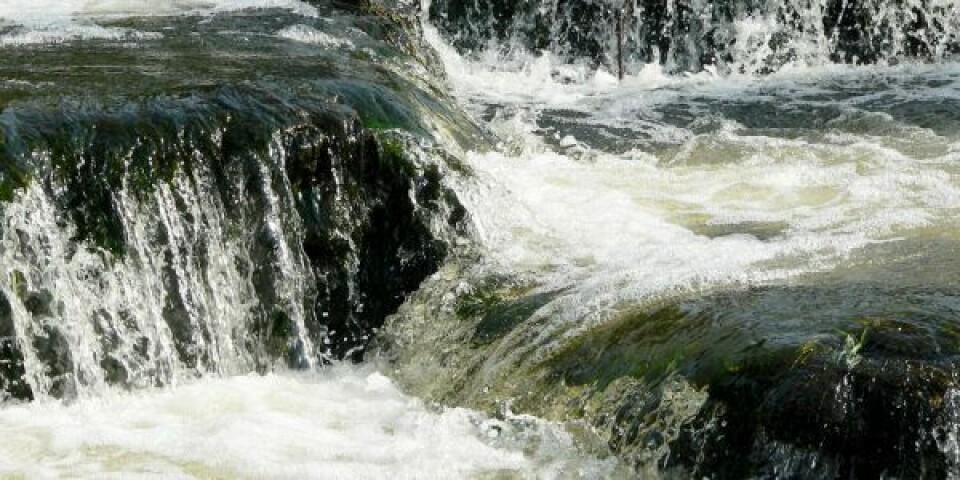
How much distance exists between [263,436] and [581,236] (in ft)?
7.88

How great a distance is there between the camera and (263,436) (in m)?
5.00

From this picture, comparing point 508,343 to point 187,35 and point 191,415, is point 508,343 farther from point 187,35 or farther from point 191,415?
point 187,35

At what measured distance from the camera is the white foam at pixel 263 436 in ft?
15.1

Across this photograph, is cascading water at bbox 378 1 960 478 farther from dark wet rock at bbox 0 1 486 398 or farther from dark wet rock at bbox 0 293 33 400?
dark wet rock at bbox 0 293 33 400

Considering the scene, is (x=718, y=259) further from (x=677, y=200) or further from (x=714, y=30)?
(x=714, y=30)

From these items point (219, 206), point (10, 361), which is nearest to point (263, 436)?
point (10, 361)

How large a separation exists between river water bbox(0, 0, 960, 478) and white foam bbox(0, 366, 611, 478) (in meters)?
0.01

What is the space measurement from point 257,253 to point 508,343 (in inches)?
57.9

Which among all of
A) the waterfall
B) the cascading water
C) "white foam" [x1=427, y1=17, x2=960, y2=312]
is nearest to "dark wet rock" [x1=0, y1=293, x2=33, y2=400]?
the cascading water

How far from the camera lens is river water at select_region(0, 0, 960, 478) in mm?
4773

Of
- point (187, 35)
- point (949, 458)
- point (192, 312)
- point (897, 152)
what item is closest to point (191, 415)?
point (192, 312)

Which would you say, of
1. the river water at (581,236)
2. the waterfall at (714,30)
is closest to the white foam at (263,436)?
the river water at (581,236)

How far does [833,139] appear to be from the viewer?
962 centimetres

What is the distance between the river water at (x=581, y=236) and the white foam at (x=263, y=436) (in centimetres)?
1
